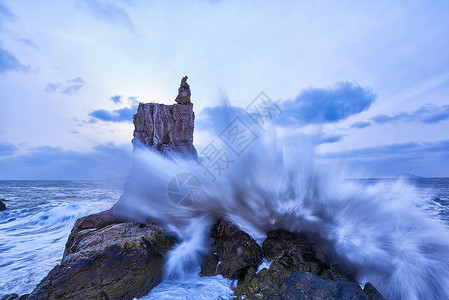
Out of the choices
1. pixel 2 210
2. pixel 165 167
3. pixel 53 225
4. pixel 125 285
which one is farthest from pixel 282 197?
pixel 2 210

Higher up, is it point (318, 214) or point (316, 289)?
point (318, 214)

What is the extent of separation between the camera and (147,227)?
5035 millimetres

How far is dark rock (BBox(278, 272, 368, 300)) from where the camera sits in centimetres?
296

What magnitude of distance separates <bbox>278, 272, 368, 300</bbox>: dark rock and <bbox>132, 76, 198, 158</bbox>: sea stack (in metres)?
7.22

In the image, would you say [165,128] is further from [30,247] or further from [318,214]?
[318,214]

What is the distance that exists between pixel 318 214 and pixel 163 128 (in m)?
7.78

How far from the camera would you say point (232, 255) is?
169 inches

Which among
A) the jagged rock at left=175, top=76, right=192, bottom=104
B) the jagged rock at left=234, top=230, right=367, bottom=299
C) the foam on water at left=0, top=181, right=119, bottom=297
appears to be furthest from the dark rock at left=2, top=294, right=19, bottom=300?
the jagged rock at left=175, top=76, right=192, bottom=104

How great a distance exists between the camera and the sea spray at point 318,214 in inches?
152

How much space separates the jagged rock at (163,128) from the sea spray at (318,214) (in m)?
2.54

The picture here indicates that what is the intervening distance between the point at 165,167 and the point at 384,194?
22.4ft

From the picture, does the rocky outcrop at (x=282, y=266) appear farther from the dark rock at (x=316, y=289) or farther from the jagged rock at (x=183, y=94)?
the jagged rock at (x=183, y=94)

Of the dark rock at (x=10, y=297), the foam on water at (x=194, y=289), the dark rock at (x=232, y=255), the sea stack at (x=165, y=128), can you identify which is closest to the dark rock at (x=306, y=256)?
the dark rock at (x=232, y=255)

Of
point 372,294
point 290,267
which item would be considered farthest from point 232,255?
point 372,294
